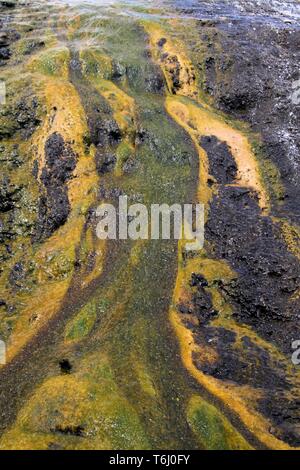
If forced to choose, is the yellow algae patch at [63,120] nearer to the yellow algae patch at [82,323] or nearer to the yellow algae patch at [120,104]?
the yellow algae patch at [120,104]

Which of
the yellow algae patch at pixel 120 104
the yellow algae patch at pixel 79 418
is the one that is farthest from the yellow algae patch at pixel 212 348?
the yellow algae patch at pixel 120 104

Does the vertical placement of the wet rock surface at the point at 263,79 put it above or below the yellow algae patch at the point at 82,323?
above

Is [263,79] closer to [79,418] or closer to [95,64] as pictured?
[95,64]

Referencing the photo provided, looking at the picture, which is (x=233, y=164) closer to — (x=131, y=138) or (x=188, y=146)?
(x=188, y=146)

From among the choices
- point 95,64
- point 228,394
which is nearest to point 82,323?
point 228,394

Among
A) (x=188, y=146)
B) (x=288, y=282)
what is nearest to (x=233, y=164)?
(x=188, y=146)

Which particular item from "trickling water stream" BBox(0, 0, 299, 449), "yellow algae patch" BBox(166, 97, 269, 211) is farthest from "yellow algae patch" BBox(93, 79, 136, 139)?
"yellow algae patch" BBox(166, 97, 269, 211)
